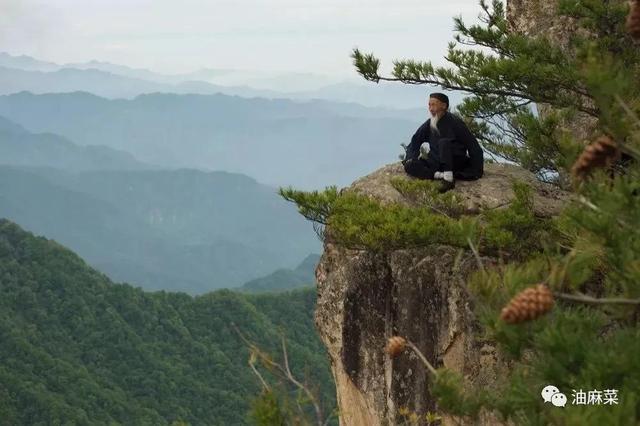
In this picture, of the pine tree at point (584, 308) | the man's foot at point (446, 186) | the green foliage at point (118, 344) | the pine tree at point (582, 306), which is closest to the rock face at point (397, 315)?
the man's foot at point (446, 186)

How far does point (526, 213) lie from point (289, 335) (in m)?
80.0

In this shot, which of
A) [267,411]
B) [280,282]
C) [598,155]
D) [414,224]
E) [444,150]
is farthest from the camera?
[280,282]

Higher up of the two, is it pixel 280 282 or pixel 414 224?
pixel 414 224

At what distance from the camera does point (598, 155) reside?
3002 mm

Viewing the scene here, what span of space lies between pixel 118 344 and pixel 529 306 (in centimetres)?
8264

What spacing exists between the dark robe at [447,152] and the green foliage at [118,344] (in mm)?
56664

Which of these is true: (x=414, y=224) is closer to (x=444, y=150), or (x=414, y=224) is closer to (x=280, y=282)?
(x=444, y=150)

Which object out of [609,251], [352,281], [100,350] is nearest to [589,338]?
[609,251]

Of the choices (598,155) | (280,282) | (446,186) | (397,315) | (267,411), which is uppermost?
(598,155)

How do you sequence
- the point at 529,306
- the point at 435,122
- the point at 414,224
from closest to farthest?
the point at 529,306 → the point at 414,224 → the point at 435,122

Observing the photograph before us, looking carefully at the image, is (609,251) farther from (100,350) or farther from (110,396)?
(100,350)

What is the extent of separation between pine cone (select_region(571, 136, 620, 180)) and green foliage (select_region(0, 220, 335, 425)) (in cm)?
6331
